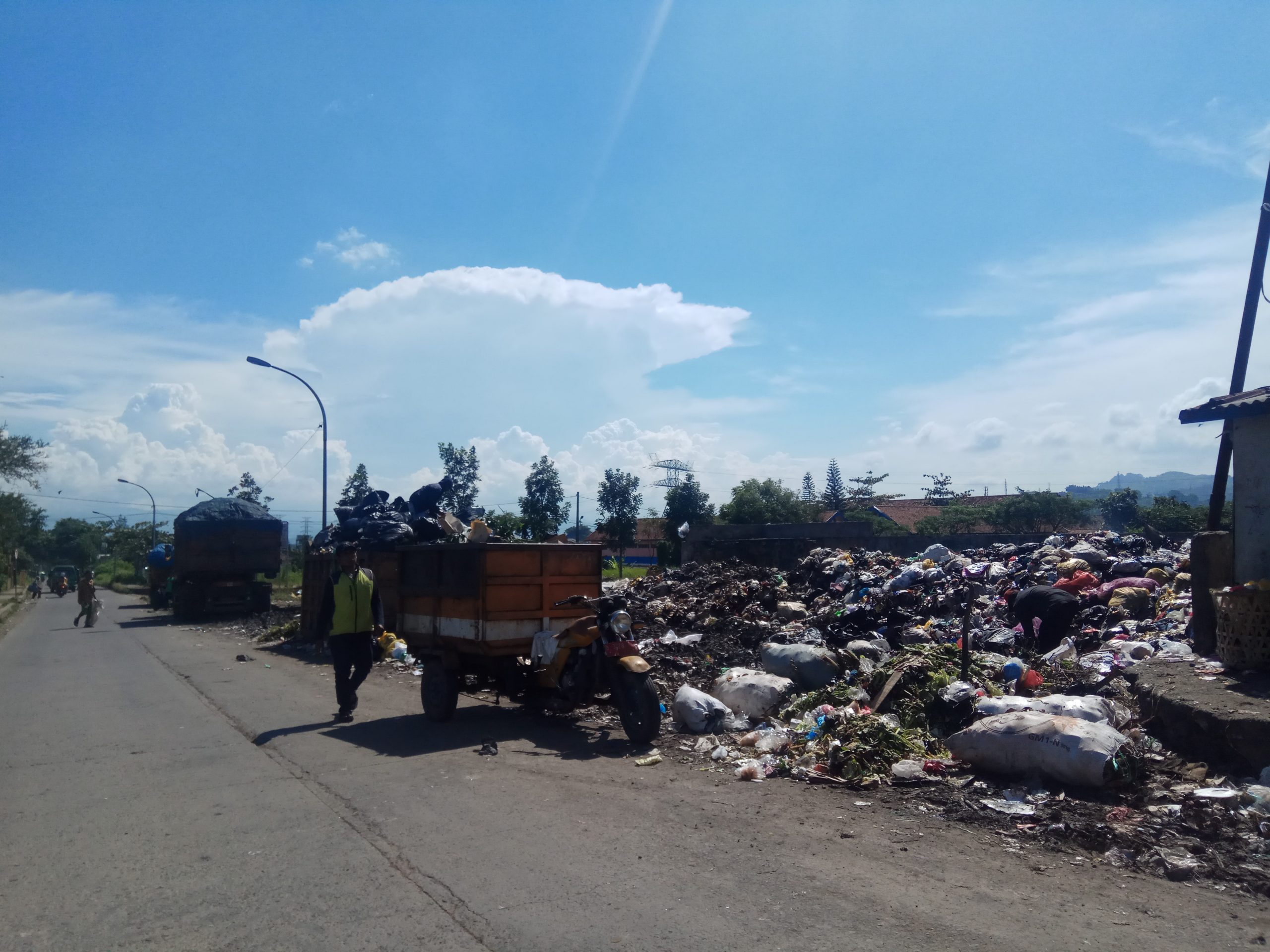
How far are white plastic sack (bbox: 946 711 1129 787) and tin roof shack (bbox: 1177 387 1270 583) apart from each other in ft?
9.01

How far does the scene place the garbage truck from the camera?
23.9 metres

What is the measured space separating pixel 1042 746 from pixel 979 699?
5.01 ft

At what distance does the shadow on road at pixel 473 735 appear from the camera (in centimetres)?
751

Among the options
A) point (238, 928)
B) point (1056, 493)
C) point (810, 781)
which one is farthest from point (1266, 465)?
point (1056, 493)

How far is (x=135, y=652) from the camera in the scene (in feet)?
55.4

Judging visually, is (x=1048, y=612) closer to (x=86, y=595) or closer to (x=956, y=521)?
(x=86, y=595)

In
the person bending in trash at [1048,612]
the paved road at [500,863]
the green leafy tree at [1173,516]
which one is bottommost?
the paved road at [500,863]

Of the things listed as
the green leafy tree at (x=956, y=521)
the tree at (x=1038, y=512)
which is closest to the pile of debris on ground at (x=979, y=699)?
the tree at (x=1038, y=512)

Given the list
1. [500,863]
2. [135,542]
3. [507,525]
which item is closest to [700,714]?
[500,863]

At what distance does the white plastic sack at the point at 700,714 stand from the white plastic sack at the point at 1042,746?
2267 mm

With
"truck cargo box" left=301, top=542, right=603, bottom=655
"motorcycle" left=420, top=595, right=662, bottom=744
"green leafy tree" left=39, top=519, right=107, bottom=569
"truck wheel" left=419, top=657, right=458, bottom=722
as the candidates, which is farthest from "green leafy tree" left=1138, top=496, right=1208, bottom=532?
"green leafy tree" left=39, top=519, right=107, bottom=569

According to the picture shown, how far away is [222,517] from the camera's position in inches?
969

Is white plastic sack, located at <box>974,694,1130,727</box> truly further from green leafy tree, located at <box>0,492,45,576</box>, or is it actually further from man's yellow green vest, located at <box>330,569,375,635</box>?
green leafy tree, located at <box>0,492,45,576</box>

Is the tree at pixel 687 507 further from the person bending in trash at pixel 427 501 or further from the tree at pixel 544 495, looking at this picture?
the person bending in trash at pixel 427 501
